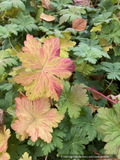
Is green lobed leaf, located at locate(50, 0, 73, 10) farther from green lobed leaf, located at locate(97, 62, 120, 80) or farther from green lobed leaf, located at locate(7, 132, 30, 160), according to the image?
green lobed leaf, located at locate(7, 132, 30, 160)

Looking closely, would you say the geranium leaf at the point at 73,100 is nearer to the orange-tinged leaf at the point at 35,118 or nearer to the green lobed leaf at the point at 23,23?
the orange-tinged leaf at the point at 35,118

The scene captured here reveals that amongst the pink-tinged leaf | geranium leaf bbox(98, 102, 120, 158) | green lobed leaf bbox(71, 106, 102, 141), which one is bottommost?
green lobed leaf bbox(71, 106, 102, 141)

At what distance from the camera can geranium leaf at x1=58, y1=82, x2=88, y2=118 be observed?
0.86 meters

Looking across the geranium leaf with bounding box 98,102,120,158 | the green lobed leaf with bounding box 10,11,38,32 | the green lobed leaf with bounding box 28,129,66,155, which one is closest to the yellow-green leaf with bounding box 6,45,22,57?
the green lobed leaf with bounding box 10,11,38,32

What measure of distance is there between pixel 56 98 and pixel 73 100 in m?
0.21

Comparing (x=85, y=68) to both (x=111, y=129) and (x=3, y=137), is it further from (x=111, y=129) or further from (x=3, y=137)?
(x=3, y=137)

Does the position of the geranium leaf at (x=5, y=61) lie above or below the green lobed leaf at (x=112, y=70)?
above

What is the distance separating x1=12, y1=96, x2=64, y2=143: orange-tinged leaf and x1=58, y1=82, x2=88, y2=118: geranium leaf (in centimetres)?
7

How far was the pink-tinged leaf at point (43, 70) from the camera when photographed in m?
0.72

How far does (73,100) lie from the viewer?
0.89 m

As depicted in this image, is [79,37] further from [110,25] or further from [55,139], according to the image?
[55,139]

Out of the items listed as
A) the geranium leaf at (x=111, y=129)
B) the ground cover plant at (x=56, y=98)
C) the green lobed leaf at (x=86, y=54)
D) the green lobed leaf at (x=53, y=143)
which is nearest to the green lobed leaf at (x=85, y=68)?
the ground cover plant at (x=56, y=98)

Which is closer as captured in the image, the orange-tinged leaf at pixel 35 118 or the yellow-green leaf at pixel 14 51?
the orange-tinged leaf at pixel 35 118

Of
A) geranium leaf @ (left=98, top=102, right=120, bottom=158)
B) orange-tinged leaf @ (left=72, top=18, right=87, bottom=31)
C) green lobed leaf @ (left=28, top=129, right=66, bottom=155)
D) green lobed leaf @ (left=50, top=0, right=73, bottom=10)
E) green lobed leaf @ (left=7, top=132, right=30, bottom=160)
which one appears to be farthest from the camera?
green lobed leaf @ (left=50, top=0, right=73, bottom=10)
